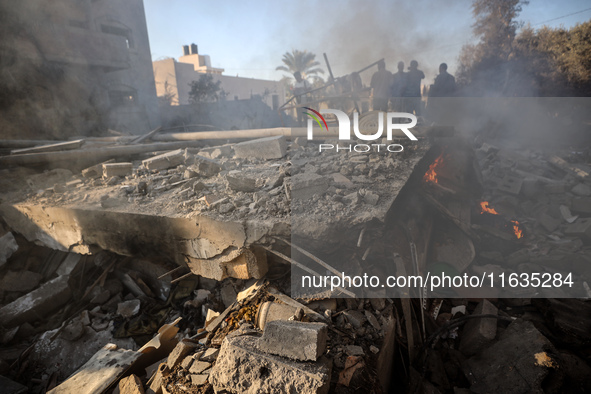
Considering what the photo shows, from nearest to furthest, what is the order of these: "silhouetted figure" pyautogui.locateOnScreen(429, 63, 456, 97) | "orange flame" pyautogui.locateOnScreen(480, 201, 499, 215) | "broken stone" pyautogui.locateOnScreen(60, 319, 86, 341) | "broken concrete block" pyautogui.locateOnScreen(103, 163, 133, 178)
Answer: "broken stone" pyautogui.locateOnScreen(60, 319, 86, 341)
"broken concrete block" pyautogui.locateOnScreen(103, 163, 133, 178)
"orange flame" pyautogui.locateOnScreen(480, 201, 499, 215)
"silhouetted figure" pyautogui.locateOnScreen(429, 63, 456, 97)

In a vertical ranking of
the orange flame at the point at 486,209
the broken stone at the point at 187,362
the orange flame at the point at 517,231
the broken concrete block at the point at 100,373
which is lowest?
the broken concrete block at the point at 100,373

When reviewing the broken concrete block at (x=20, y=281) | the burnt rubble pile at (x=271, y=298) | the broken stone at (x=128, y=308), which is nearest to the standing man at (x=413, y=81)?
the burnt rubble pile at (x=271, y=298)

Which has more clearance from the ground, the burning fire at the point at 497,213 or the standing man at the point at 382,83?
the standing man at the point at 382,83

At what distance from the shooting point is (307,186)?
283 cm

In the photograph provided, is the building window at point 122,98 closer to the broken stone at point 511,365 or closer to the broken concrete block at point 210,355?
the broken concrete block at point 210,355

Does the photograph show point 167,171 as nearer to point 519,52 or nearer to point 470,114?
point 470,114

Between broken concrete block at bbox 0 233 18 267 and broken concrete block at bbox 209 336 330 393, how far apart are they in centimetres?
385

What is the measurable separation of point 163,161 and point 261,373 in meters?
3.52

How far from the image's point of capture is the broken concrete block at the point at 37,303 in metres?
3.46

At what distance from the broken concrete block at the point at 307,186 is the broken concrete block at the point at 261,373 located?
137 centimetres

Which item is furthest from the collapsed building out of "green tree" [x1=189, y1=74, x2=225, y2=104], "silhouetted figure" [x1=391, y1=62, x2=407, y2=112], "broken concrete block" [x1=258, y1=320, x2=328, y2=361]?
"green tree" [x1=189, y1=74, x2=225, y2=104]

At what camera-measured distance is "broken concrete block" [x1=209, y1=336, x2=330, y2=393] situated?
154 centimetres

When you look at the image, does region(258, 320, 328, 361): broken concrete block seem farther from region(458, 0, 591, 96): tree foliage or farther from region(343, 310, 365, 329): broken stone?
region(458, 0, 591, 96): tree foliage

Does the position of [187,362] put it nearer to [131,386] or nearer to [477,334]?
[131,386]
